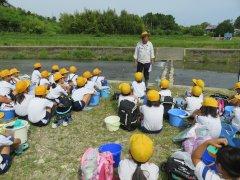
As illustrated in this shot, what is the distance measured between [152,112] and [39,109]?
7.79 feet

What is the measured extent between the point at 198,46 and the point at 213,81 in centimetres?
1154

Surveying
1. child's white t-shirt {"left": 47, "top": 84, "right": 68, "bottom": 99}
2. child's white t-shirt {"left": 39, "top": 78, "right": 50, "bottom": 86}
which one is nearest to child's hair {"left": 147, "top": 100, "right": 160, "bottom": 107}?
child's white t-shirt {"left": 47, "top": 84, "right": 68, "bottom": 99}

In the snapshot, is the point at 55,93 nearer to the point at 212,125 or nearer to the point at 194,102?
the point at 194,102

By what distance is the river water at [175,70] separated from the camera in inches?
657

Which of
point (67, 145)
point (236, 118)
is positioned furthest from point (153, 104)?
point (67, 145)

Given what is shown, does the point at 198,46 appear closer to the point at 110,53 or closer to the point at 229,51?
the point at 229,51

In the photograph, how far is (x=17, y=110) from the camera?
7258 mm

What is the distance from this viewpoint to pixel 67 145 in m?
6.27

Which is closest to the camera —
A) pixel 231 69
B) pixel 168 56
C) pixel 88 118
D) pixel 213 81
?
pixel 88 118

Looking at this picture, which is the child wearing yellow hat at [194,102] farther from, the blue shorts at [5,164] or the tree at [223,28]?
the tree at [223,28]

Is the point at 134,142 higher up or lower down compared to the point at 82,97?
higher up

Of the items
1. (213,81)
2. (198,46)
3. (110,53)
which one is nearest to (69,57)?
(110,53)

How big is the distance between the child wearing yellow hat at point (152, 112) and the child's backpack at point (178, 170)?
1.65 m

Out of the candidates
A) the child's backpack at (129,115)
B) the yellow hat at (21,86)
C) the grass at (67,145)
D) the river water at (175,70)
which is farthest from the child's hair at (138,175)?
the river water at (175,70)
